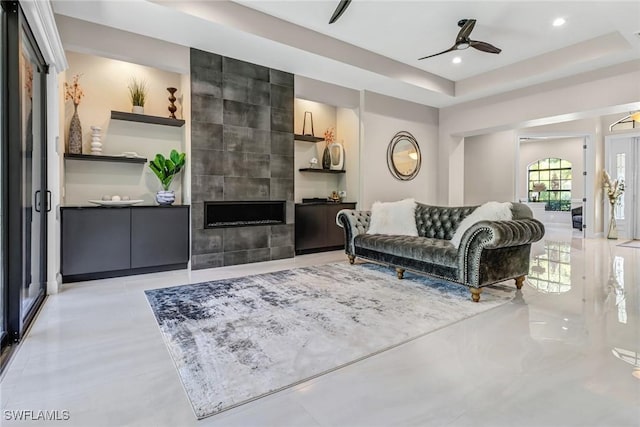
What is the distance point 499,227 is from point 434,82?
4.03 metres

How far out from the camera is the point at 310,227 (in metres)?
5.76

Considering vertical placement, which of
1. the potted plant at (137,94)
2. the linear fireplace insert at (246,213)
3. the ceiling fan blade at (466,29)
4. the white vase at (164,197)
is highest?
the ceiling fan blade at (466,29)

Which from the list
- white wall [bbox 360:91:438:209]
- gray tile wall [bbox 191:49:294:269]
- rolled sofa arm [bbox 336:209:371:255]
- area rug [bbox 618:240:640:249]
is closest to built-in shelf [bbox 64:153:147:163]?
gray tile wall [bbox 191:49:294:269]

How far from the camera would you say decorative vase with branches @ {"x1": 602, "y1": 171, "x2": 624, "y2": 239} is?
25.0ft

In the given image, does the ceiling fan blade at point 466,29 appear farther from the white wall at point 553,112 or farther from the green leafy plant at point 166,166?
the green leafy plant at point 166,166

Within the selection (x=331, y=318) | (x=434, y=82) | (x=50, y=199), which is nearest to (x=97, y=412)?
(x=331, y=318)

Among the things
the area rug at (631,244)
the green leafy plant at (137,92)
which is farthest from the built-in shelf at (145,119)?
the area rug at (631,244)

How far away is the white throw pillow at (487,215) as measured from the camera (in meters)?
3.50

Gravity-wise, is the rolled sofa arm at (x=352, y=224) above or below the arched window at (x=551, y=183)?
below

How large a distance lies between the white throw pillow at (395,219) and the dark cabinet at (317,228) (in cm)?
126

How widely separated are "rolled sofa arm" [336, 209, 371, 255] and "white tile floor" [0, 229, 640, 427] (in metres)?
2.19

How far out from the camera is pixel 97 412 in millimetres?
Result: 1511

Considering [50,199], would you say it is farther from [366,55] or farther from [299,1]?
[366,55]

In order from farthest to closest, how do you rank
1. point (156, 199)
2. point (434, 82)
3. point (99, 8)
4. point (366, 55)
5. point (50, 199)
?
point (434, 82)
point (366, 55)
point (156, 199)
point (99, 8)
point (50, 199)
